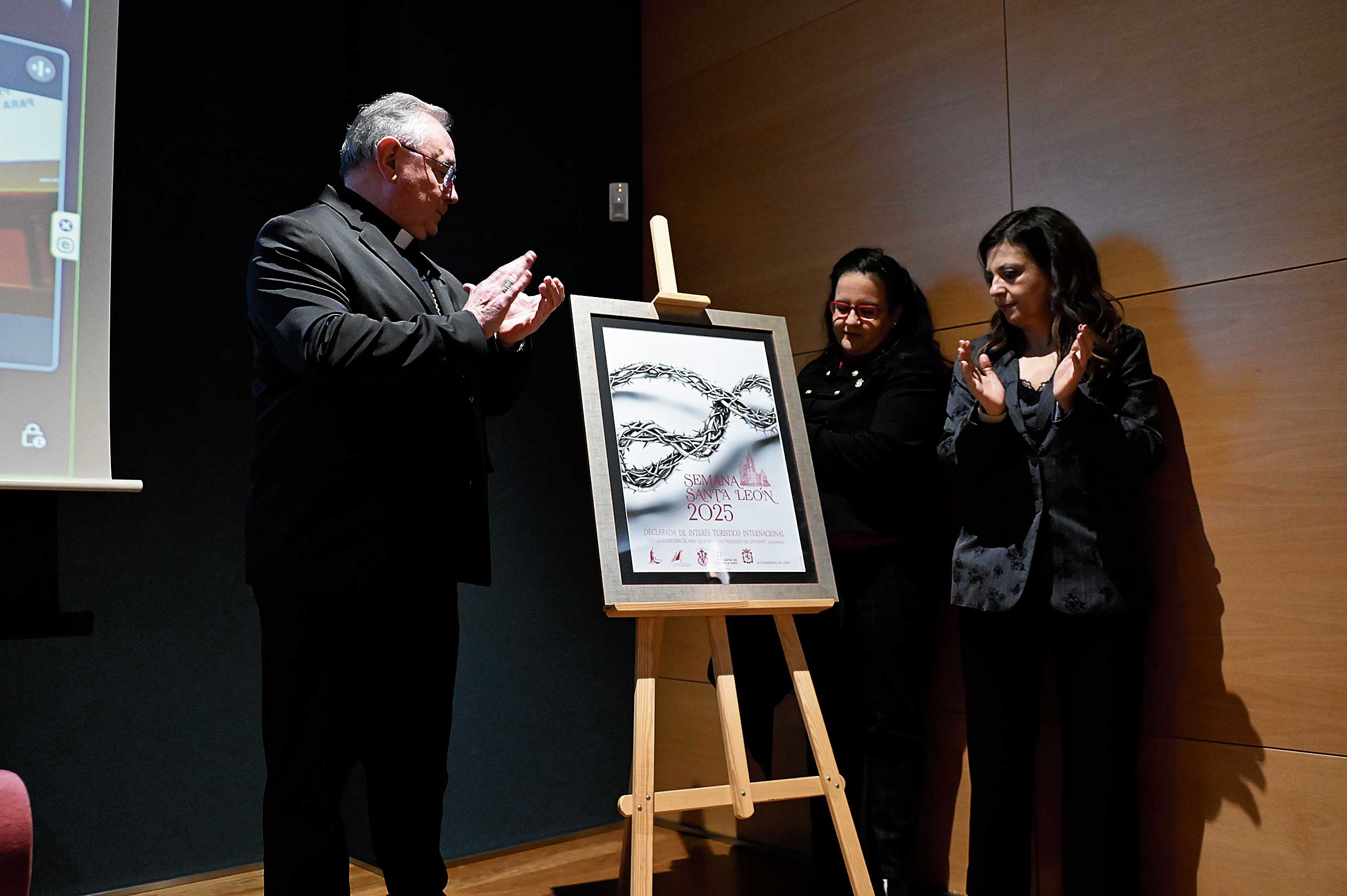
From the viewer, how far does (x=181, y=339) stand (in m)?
2.77

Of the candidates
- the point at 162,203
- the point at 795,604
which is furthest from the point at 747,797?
the point at 162,203

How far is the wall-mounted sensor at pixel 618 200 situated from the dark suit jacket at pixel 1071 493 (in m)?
1.58

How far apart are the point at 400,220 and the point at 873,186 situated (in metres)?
1.43

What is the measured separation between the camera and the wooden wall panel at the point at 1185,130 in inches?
84.0

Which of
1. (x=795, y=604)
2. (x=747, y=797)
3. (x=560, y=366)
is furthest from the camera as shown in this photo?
(x=560, y=366)

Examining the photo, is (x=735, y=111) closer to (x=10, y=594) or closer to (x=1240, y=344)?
(x=1240, y=344)

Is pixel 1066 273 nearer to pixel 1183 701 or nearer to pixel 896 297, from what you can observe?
pixel 896 297

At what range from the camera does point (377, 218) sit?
202 cm

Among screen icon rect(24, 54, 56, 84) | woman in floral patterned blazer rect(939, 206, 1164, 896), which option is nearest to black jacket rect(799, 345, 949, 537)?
woman in floral patterned blazer rect(939, 206, 1164, 896)

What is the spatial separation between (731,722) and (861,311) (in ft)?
3.60

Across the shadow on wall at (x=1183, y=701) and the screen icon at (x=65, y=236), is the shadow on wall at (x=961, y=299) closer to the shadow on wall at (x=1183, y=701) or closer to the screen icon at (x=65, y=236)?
the shadow on wall at (x=1183, y=701)

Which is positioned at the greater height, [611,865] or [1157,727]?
[1157,727]

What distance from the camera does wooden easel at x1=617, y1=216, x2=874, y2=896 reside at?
1979 millimetres

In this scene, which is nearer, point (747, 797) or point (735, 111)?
point (747, 797)
